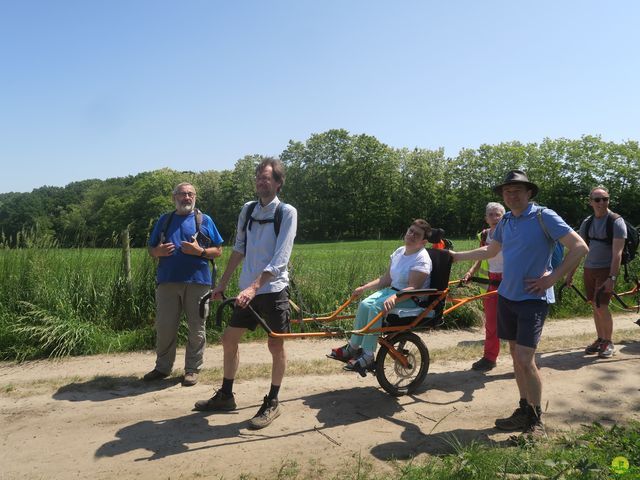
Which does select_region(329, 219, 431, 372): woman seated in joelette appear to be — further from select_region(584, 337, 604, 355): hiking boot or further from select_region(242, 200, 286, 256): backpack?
select_region(584, 337, 604, 355): hiking boot

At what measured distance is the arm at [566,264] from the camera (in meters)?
4.03

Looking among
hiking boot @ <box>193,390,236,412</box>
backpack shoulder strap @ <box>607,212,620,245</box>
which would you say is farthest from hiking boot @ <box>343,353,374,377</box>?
backpack shoulder strap @ <box>607,212,620,245</box>

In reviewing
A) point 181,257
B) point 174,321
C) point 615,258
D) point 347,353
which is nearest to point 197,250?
point 181,257

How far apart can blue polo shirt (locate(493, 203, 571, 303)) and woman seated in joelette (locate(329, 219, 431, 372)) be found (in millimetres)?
956

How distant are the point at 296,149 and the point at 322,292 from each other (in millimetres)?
57139

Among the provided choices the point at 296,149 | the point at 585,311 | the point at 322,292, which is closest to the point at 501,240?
the point at 322,292

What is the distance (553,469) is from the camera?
11.0ft

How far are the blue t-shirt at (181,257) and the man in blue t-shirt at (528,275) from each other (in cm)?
321

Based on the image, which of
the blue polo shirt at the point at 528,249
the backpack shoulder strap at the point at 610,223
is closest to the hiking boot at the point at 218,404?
the blue polo shirt at the point at 528,249

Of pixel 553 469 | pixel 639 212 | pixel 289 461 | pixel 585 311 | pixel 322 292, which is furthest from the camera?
pixel 639 212

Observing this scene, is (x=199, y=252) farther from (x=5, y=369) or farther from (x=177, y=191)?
(x=5, y=369)

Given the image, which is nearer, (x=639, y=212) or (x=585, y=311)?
(x=585, y=311)

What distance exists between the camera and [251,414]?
4742 mm

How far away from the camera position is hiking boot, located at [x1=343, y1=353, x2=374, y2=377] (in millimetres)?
4855
